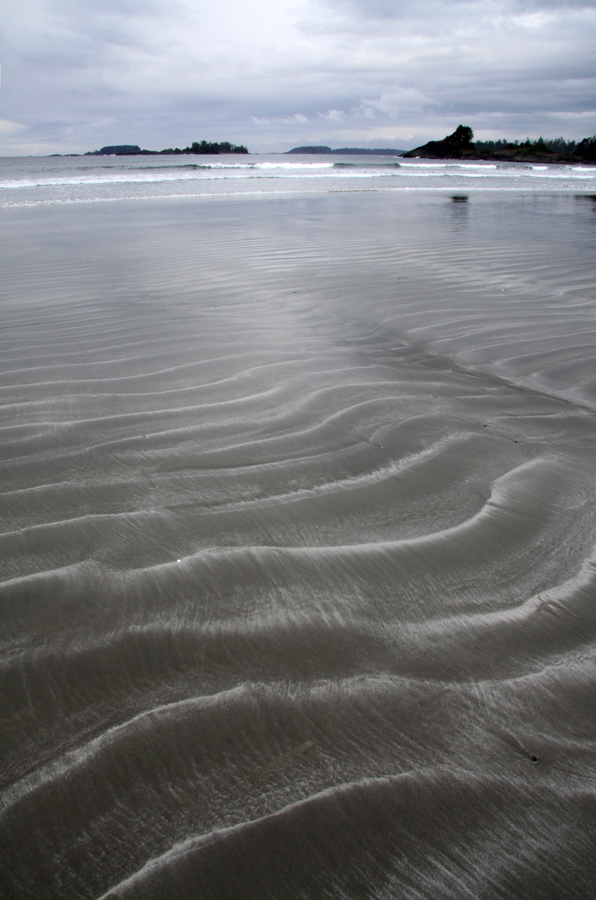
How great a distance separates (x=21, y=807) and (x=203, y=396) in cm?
193

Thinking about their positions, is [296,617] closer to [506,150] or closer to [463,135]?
[506,150]

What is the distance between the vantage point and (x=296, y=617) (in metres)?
1.37

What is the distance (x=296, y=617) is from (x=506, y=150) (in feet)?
210

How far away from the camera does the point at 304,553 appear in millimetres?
1591

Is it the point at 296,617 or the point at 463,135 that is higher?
the point at 463,135

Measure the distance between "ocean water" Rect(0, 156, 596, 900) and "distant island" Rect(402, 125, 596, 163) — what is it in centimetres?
4774

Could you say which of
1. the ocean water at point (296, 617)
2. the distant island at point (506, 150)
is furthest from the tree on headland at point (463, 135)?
the ocean water at point (296, 617)

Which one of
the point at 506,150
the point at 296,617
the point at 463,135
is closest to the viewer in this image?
the point at 296,617

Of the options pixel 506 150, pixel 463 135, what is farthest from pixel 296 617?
pixel 463 135

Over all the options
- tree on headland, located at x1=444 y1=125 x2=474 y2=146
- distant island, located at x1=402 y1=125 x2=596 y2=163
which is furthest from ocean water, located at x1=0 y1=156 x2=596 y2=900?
tree on headland, located at x1=444 y1=125 x2=474 y2=146

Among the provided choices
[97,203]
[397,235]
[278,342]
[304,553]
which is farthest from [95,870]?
[97,203]

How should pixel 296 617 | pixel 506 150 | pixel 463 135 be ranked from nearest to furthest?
pixel 296 617 → pixel 506 150 → pixel 463 135

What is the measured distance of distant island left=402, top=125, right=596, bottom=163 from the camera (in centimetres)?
4484

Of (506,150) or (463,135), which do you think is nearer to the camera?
(506,150)
